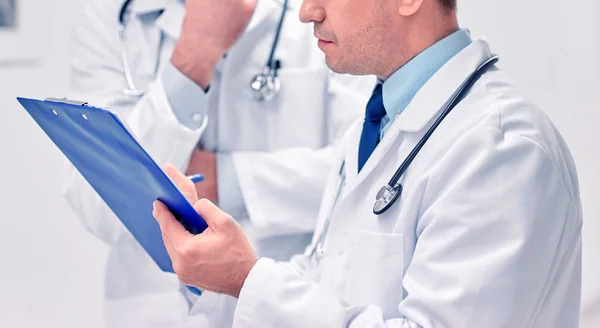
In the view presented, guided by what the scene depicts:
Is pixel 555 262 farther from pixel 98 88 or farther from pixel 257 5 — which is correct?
pixel 98 88

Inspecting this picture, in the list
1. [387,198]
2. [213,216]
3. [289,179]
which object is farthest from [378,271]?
[289,179]

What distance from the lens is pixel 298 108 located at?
161cm

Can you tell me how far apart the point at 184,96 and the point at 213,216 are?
495 millimetres

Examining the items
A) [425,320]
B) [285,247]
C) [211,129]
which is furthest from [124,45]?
[425,320]

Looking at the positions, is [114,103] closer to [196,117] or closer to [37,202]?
[196,117]

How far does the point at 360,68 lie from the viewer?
4.00 ft

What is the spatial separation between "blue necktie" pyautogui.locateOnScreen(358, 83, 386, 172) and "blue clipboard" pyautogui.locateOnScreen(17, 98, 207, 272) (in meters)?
0.30

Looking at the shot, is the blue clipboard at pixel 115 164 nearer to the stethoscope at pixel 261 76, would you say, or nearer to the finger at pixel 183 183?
the finger at pixel 183 183

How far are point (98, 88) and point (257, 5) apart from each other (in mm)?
375

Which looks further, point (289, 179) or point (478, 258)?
point (289, 179)

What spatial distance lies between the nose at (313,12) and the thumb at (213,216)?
1.10 feet

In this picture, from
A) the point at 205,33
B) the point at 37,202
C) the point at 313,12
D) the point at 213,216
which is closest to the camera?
the point at 213,216

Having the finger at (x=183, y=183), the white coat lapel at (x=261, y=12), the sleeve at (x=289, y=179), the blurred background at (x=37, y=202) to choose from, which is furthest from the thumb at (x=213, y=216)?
the blurred background at (x=37, y=202)

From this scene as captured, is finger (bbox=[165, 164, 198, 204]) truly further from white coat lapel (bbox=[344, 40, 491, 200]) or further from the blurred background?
the blurred background
